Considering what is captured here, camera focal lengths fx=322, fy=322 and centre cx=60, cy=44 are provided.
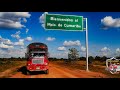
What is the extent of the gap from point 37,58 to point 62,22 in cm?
278

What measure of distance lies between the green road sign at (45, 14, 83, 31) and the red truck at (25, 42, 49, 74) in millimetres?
1400

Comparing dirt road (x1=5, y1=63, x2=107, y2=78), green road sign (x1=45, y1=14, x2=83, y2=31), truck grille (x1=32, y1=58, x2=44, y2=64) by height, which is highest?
green road sign (x1=45, y1=14, x2=83, y2=31)

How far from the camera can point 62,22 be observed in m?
20.3

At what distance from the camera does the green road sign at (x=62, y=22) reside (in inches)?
787

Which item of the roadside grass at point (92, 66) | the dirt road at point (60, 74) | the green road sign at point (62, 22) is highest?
the green road sign at point (62, 22)

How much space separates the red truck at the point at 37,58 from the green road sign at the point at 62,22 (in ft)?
4.59

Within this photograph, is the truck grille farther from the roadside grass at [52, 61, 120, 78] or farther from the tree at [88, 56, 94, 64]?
the tree at [88, 56, 94, 64]

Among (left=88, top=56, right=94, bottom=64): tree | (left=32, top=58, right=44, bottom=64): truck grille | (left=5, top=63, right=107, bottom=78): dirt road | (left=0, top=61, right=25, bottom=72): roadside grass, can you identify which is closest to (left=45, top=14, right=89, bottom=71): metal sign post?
(left=88, top=56, right=94, bottom=64): tree

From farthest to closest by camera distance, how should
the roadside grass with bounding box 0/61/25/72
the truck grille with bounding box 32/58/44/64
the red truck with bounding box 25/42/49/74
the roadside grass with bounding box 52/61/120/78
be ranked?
the truck grille with bounding box 32/58/44/64 → the roadside grass with bounding box 52/61/120/78 → the red truck with bounding box 25/42/49/74 → the roadside grass with bounding box 0/61/25/72

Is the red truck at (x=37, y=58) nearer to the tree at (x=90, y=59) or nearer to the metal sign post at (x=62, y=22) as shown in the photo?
the metal sign post at (x=62, y=22)

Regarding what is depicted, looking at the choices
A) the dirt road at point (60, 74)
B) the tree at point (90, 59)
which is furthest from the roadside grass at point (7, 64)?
the tree at point (90, 59)

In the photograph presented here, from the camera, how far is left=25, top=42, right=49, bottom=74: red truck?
19969mm
